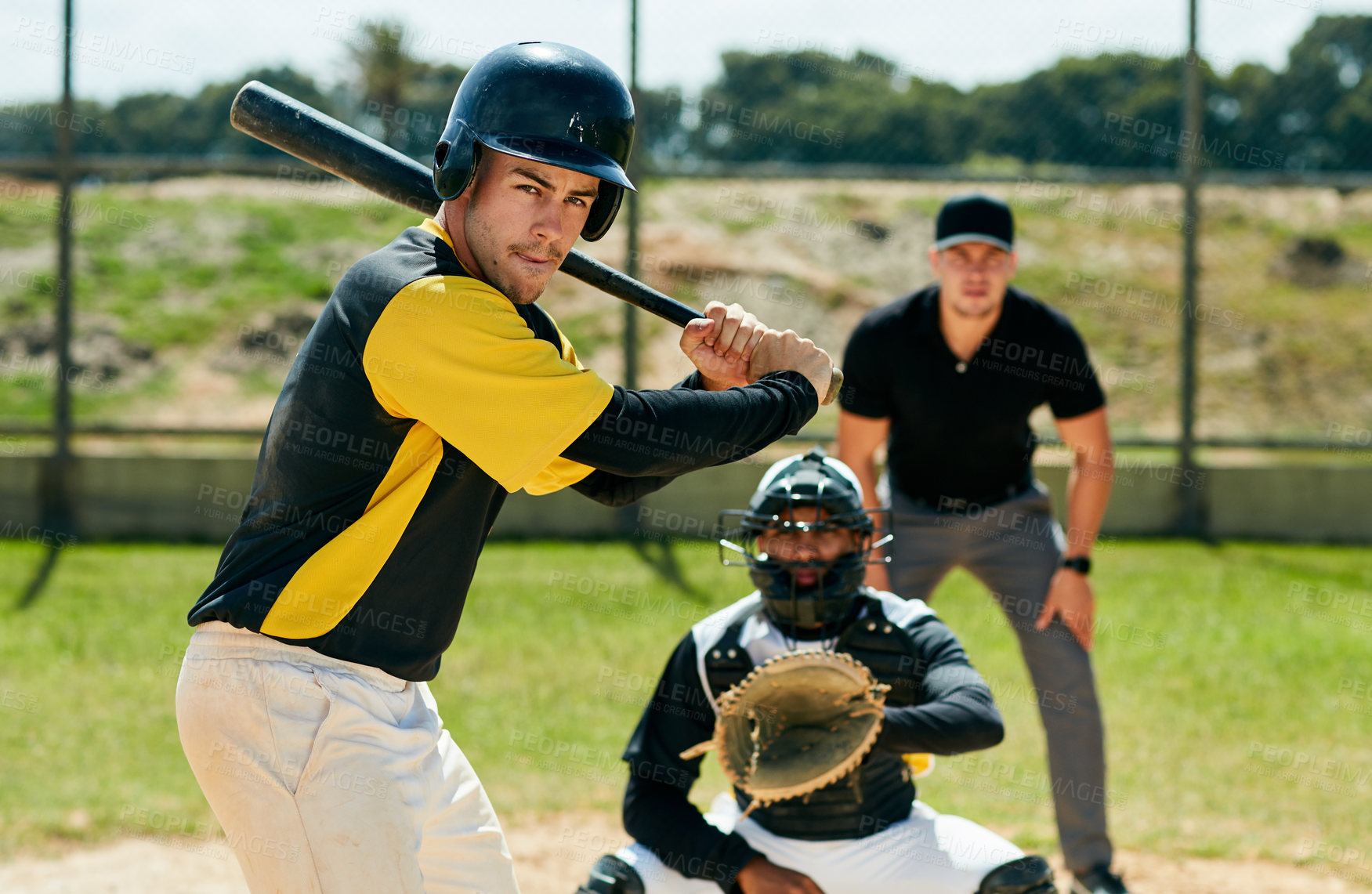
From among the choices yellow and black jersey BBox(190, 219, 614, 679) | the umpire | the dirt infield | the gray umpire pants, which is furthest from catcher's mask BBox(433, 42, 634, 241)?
the dirt infield

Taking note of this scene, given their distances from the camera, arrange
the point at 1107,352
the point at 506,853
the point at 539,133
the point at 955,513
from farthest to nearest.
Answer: the point at 1107,352, the point at 955,513, the point at 506,853, the point at 539,133

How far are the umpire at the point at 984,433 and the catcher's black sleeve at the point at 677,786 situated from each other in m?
1.05

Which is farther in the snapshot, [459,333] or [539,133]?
[539,133]

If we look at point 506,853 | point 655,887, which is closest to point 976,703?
point 655,887

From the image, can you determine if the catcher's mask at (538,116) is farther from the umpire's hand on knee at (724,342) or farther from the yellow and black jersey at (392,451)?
the umpire's hand on knee at (724,342)

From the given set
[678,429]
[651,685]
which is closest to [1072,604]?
[678,429]

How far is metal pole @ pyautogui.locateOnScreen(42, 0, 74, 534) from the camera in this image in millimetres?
7387

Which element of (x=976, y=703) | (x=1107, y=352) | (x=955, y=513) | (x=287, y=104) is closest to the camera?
(x=287, y=104)

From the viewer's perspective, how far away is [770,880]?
2.62 metres

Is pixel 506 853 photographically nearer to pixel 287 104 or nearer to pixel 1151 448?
pixel 287 104

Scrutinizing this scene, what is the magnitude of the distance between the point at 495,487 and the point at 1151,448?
685cm

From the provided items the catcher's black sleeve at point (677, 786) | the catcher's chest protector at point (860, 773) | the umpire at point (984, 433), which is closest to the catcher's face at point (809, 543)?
the catcher's chest protector at point (860, 773)

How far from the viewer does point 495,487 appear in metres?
2.00

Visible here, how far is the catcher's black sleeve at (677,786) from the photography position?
2.66 m
